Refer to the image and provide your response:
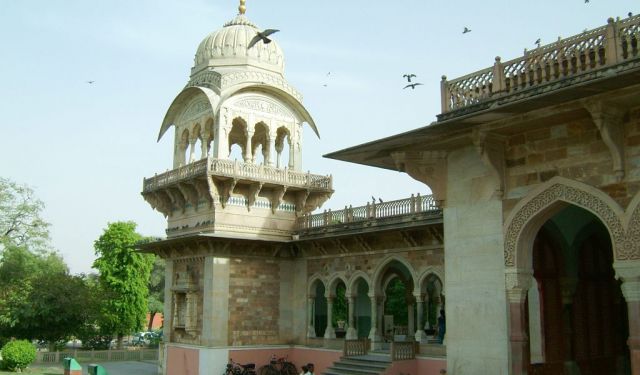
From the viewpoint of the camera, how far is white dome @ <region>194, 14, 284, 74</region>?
862 inches

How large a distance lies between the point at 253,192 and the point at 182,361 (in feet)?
18.1

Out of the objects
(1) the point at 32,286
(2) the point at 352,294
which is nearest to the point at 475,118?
(2) the point at 352,294

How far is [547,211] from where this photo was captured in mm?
8133

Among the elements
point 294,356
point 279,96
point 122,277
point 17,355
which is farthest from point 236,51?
point 122,277

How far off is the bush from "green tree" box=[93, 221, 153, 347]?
10.9 meters

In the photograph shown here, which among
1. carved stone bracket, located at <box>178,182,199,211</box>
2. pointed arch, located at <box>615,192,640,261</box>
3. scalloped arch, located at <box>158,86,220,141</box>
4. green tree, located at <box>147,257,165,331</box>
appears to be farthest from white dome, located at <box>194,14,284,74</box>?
green tree, located at <box>147,257,165,331</box>

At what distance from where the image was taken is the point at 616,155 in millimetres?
7344

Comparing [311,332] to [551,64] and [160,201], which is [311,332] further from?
[551,64]

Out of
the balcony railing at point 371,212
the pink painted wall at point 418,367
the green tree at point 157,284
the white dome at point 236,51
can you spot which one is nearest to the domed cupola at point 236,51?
the white dome at point 236,51

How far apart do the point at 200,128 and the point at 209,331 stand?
643 cm

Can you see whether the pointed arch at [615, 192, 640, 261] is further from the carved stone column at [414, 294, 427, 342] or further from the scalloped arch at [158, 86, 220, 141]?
the scalloped arch at [158, 86, 220, 141]

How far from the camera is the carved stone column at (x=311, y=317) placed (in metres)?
20.7

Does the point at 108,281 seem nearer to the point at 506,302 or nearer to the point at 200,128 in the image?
the point at 200,128

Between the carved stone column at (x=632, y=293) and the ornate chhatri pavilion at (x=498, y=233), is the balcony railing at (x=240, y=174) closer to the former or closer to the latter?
the ornate chhatri pavilion at (x=498, y=233)
